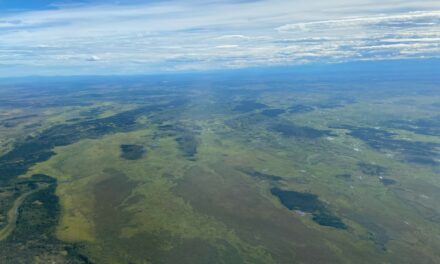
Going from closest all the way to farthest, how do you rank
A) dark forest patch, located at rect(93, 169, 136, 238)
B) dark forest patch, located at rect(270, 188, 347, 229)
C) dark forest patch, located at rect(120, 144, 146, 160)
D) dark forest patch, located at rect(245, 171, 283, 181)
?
1. dark forest patch, located at rect(93, 169, 136, 238)
2. dark forest patch, located at rect(270, 188, 347, 229)
3. dark forest patch, located at rect(245, 171, 283, 181)
4. dark forest patch, located at rect(120, 144, 146, 160)

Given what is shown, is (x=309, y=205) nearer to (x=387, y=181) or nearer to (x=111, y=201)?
(x=387, y=181)

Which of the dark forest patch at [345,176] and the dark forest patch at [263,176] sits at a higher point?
the dark forest patch at [263,176]

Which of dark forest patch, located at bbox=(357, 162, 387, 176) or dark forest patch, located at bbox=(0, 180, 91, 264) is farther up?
dark forest patch, located at bbox=(0, 180, 91, 264)

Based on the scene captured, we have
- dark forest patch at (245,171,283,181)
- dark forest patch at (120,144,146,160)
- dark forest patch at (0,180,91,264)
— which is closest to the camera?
dark forest patch at (0,180,91,264)

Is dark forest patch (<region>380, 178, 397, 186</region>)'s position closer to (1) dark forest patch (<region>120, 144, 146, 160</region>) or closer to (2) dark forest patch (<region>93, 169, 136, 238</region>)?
(2) dark forest patch (<region>93, 169, 136, 238</region>)

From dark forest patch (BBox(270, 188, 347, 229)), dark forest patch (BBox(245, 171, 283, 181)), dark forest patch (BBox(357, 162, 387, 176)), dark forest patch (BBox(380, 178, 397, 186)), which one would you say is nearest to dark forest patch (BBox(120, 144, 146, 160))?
dark forest patch (BBox(245, 171, 283, 181))

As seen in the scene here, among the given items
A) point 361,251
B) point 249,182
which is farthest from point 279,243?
point 249,182

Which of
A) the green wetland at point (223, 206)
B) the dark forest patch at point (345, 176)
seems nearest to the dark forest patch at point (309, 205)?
the green wetland at point (223, 206)

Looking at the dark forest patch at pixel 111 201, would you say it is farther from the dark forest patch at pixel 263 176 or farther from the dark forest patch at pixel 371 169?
the dark forest patch at pixel 371 169
